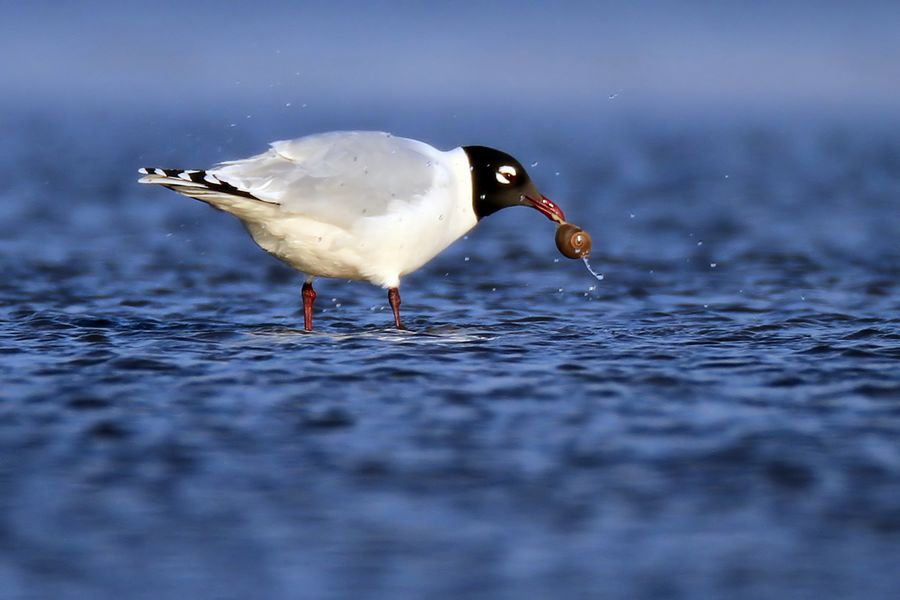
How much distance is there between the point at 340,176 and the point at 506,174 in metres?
1.36

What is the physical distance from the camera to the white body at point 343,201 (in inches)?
388

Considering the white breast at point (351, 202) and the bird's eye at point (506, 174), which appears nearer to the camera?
the white breast at point (351, 202)

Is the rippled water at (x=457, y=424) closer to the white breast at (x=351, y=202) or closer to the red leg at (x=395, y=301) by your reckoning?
the red leg at (x=395, y=301)

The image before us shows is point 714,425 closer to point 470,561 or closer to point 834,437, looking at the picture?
point 834,437

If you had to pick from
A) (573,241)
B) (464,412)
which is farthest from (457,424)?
(573,241)

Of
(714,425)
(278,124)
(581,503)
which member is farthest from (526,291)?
(278,124)

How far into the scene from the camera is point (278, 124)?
3588cm

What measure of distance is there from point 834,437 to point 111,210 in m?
11.8

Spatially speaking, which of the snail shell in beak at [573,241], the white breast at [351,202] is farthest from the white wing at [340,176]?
the snail shell in beak at [573,241]

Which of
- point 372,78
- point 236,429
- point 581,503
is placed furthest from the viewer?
point 372,78

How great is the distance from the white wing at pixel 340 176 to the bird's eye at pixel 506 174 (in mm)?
547

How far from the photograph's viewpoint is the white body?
986 cm

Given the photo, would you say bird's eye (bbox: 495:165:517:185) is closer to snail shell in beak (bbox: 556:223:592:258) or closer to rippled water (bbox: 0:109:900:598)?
snail shell in beak (bbox: 556:223:592:258)

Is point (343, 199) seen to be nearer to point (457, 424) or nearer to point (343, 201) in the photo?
point (343, 201)
